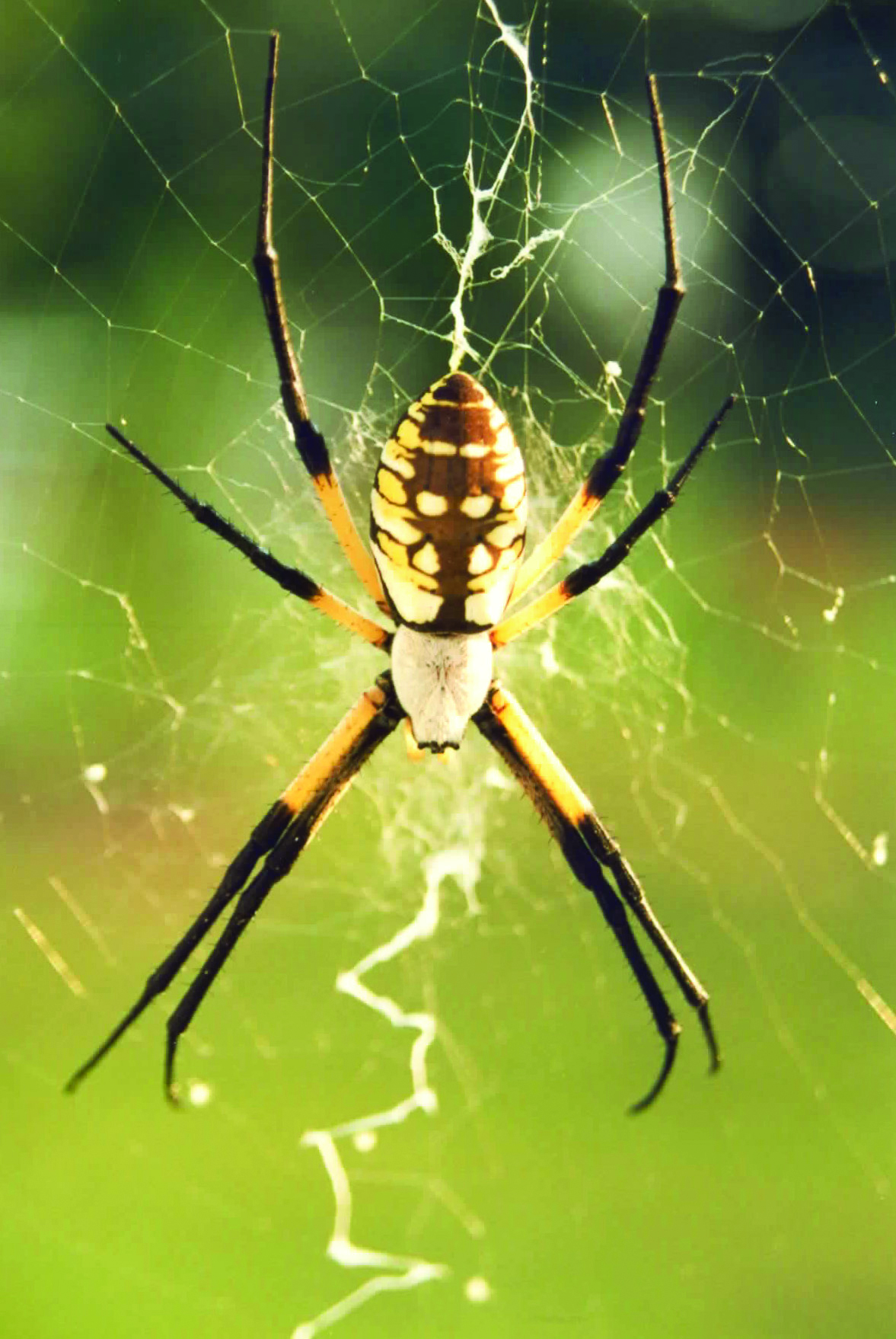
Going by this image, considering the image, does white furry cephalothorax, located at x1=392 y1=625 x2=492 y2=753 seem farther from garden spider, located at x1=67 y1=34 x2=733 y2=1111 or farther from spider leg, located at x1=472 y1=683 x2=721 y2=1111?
spider leg, located at x1=472 y1=683 x2=721 y2=1111

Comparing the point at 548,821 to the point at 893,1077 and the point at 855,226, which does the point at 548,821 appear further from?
the point at 855,226

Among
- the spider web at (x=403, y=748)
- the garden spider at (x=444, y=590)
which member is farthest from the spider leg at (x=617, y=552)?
the spider web at (x=403, y=748)

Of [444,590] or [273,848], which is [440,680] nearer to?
[444,590]

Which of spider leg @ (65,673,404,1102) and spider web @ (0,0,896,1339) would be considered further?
spider web @ (0,0,896,1339)

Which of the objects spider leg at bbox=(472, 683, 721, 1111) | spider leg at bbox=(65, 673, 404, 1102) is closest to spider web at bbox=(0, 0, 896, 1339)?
spider leg at bbox=(65, 673, 404, 1102)

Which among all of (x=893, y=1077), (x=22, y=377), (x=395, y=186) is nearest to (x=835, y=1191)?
(x=893, y=1077)

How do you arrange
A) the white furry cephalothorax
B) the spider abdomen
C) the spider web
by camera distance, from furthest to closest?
the spider web → the white furry cephalothorax → the spider abdomen
